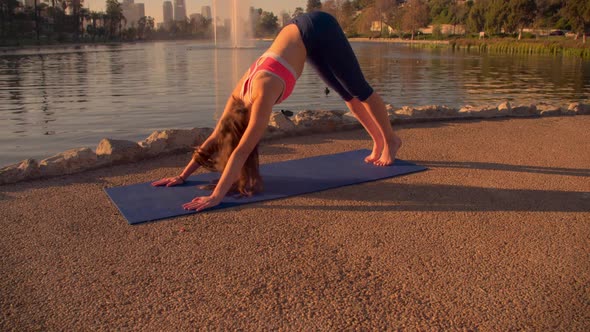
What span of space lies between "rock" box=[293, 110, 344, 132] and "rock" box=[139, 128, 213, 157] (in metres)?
1.54

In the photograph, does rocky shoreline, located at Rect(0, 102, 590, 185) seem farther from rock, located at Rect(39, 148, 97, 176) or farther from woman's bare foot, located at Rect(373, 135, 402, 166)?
woman's bare foot, located at Rect(373, 135, 402, 166)

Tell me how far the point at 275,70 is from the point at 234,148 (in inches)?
28.5

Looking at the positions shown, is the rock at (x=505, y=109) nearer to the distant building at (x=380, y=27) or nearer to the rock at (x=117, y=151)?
the rock at (x=117, y=151)

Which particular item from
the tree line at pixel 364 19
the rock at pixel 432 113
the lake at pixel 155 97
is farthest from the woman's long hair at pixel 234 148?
the tree line at pixel 364 19

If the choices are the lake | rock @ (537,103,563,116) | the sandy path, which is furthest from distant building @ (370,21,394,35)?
the sandy path

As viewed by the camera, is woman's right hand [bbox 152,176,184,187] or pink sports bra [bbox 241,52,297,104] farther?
woman's right hand [bbox 152,176,184,187]

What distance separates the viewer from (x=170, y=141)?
5652 mm

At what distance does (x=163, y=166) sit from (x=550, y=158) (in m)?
4.23

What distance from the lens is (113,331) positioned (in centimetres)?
224

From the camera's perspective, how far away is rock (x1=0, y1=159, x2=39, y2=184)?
14.8 ft

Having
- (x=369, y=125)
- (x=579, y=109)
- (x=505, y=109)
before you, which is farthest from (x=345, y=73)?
(x=579, y=109)

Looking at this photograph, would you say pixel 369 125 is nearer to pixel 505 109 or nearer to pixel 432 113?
pixel 432 113

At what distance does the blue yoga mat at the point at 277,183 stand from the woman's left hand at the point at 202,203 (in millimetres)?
47

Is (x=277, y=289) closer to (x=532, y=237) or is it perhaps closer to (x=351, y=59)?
(x=532, y=237)
